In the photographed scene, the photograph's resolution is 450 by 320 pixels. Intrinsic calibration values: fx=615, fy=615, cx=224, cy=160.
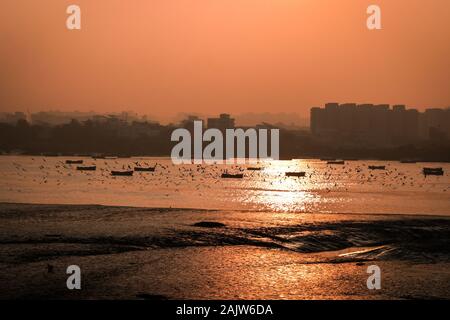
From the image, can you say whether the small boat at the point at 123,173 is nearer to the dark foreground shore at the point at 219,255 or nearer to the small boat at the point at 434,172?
the small boat at the point at 434,172

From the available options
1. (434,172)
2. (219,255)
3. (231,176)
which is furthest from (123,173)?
(219,255)

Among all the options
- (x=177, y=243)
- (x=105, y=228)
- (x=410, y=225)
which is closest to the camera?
(x=177, y=243)

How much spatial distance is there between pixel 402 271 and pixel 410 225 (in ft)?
38.0

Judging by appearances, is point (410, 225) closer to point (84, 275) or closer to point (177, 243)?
point (177, 243)

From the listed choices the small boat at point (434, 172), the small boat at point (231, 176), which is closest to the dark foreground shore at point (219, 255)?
the small boat at point (231, 176)

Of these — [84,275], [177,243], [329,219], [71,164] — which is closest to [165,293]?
[84,275]

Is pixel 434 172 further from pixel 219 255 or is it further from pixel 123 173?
pixel 219 255

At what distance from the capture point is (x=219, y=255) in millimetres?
24250

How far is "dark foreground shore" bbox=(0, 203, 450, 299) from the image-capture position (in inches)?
739

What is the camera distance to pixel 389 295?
18578mm

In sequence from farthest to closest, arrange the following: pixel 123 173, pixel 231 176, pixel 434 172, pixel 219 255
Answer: pixel 434 172 → pixel 231 176 → pixel 123 173 → pixel 219 255

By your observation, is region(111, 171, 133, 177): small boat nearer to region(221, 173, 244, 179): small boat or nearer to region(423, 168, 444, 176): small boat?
region(221, 173, 244, 179): small boat

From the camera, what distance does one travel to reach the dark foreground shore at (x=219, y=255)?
1878 cm
